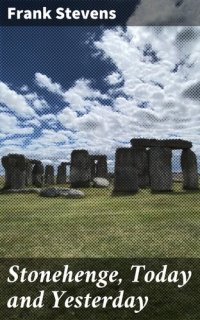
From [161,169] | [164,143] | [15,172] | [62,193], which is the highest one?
[164,143]

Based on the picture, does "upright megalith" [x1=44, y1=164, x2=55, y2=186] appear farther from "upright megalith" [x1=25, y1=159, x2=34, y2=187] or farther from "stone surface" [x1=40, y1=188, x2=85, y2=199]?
"stone surface" [x1=40, y1=188, x2=85, y2=199]

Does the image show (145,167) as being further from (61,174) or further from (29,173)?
(61,174)

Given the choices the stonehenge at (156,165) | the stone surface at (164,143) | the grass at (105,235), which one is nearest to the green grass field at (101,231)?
the grass at (105,235)

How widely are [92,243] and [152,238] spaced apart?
1.56m

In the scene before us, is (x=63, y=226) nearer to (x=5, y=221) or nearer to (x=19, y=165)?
(x=5, y=221)

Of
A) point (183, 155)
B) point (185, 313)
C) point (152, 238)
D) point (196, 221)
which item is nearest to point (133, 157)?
point (183, 155)

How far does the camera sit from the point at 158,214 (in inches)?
571

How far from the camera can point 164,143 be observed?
87.5ft

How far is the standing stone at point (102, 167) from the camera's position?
43.9 meters

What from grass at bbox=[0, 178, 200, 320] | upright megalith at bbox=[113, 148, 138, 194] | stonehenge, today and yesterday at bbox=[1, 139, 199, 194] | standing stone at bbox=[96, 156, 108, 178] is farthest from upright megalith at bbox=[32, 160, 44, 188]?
grass at bbox=[0, 178, 200, 320]

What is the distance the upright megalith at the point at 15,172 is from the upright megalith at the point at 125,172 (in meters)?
8.27

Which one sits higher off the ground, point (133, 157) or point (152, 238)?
point (133, 157)

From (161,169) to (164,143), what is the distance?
5.90ft

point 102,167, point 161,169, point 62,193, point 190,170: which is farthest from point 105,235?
point 102,167
